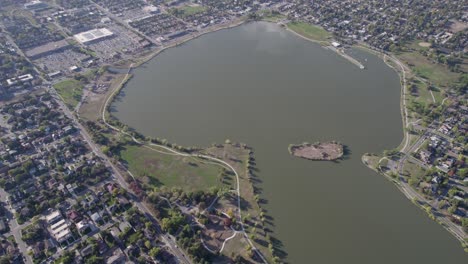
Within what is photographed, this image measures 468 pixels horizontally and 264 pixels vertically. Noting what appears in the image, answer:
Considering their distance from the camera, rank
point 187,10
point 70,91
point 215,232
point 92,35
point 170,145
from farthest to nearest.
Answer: point 187,10, point 92,35, point 70,91, point 170,145, point 215,232

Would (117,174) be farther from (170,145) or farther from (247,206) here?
(247,206)

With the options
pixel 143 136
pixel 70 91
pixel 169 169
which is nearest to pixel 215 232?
pixel 169 169

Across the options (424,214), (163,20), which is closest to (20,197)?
(424,214)

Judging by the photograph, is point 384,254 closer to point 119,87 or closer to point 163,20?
point 119,87

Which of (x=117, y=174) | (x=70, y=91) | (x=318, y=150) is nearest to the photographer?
(x=117, y=174)

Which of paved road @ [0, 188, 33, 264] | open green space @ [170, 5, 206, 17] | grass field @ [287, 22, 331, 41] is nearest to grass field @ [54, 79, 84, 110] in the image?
paved road @ [0, 188, 33, 264]
